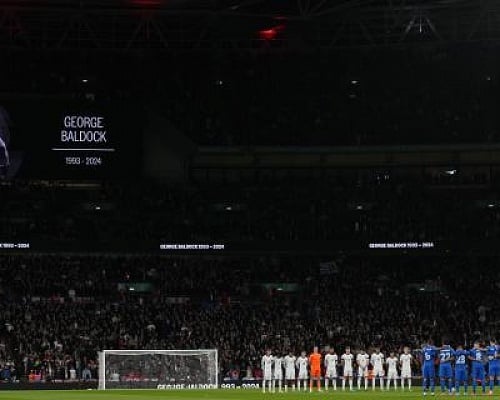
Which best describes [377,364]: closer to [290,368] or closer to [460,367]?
[290,368]

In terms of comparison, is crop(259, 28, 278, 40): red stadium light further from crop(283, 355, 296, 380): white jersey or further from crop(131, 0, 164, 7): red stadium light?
crop(283, 355, 296, 380): white jersey

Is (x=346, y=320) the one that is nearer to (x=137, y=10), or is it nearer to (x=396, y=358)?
(x=396, y=358)

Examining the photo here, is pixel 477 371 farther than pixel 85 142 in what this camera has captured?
No

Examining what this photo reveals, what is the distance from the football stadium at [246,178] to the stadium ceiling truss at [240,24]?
0.65ft

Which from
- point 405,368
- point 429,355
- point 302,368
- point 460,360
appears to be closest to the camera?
point 460,360

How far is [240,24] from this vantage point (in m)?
62.7

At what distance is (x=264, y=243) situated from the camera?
69.2m

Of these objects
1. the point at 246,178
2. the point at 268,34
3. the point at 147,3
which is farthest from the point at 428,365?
the point at 246,178

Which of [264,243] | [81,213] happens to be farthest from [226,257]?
[81,213]

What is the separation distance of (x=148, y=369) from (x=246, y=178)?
77.9 ft

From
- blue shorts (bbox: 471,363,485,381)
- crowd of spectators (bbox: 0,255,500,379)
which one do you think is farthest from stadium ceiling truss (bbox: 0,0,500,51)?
blue shorts (bbox: 471,363,485,381)

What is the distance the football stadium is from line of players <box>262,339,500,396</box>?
5.66 m

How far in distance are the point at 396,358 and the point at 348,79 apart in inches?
1031

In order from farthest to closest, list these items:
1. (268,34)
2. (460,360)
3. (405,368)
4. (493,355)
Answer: (268,34), (405,368), (493,355), (460,360)
